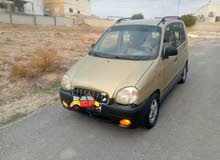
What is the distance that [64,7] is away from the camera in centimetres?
5353

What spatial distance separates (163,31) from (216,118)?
1961 mm

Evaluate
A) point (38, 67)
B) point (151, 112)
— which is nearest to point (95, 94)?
point (151, 112)

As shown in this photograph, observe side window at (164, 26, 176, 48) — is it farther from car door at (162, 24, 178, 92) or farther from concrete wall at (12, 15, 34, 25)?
concrete wall at (12, 15, 34, 25)

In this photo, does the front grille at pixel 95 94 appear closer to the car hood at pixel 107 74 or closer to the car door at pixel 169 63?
the car hood at pixel 107 74

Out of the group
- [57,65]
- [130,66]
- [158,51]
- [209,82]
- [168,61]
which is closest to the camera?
[130,66]

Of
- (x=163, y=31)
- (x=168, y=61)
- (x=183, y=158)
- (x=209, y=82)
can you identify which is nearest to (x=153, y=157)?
(x=183, y=158)

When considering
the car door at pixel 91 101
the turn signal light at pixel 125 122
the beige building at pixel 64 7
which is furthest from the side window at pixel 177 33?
the beige building at pixel 64 7

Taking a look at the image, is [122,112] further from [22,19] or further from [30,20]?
[30,20]

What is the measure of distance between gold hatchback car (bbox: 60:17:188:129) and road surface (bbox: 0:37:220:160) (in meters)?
0.32

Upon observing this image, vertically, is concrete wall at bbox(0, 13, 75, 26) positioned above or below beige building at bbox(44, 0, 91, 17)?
below

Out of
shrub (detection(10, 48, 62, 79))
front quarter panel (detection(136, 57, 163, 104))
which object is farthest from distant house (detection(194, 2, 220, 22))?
front quarter panel (detection(136, 57, 163, 104))

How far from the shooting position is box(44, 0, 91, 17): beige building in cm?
5353

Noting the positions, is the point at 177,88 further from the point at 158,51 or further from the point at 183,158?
the point at 183,158

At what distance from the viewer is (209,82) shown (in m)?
5.94
